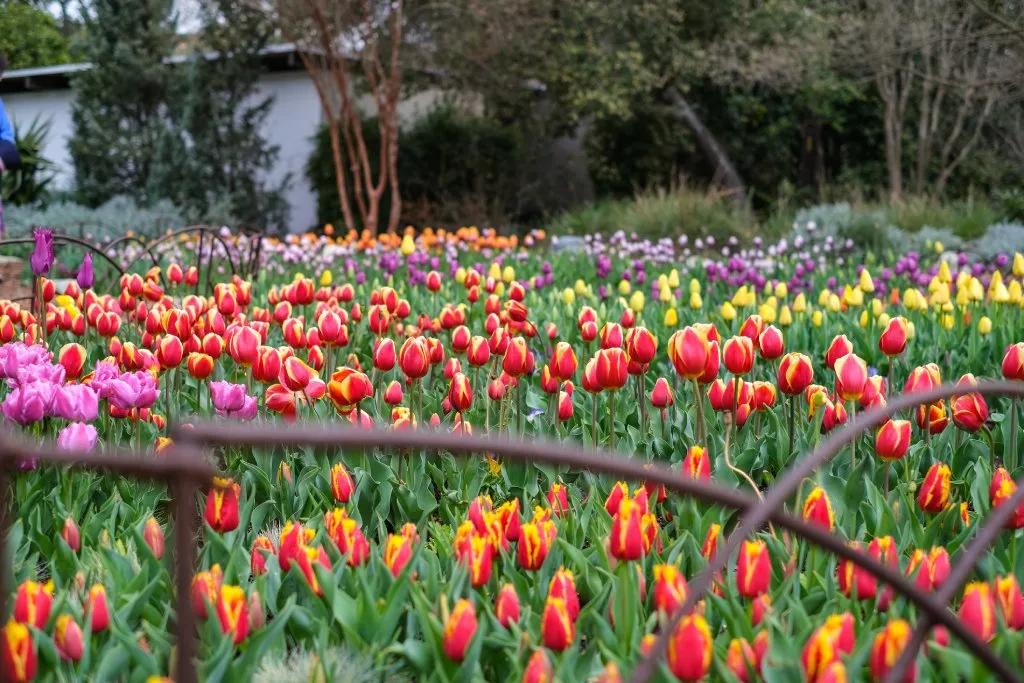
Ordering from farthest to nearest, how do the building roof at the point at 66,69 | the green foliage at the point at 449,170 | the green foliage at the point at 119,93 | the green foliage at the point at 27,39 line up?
1. the green foliage at the point at 27,39
2. the green foliage at the point at 449,170
3. the building roof at the point at 66,69
4. the green foliage at the point at 119,93

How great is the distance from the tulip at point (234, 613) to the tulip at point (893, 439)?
129 centimetres

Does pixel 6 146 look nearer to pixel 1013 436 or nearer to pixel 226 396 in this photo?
pixel 226 396

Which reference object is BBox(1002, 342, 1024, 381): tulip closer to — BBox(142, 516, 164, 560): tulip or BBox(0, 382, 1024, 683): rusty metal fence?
BBox(0, 382, 1024, 683): rusty metal fence

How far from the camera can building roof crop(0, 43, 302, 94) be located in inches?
659

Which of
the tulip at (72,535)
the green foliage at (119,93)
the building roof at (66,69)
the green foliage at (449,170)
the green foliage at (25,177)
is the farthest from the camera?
the green foliage at (449,170)

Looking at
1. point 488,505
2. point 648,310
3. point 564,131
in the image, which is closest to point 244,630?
point 488,505

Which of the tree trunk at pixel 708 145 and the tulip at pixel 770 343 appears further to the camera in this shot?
the tree trunk at pixel 708 145

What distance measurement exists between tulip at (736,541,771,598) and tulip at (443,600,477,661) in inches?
16.5

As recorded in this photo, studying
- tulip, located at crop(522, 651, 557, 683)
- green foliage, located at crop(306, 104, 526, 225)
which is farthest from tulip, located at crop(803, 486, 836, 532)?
green foliage, located at crop(306, 104, 526, 225)

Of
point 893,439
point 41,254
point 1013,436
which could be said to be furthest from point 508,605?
point 41,254

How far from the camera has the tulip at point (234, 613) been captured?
138 centimetres

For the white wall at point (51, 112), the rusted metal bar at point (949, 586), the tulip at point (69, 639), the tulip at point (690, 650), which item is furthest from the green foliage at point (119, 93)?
the rusted metal bar at point (949, 586)

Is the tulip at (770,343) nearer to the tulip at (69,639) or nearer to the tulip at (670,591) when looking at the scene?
the tulip at (670,591)

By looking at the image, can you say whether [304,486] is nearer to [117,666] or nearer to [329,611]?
A: [329,611]
